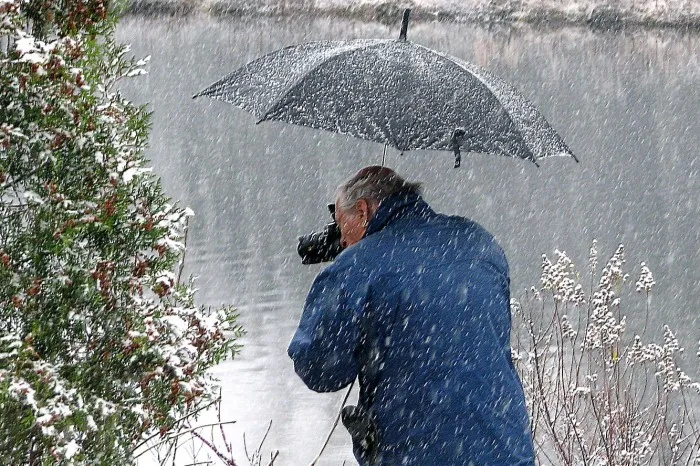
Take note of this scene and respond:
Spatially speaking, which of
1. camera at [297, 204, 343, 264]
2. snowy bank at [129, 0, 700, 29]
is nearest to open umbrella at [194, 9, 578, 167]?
camera at [297, 204, 343, 264]

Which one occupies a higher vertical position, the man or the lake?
the man

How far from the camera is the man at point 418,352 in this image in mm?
2422

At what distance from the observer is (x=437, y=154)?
1584 centimetres

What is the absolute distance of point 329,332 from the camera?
2.41 meters

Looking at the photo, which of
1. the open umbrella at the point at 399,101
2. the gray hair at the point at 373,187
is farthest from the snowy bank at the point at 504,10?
the gray hair at the point at 373,187

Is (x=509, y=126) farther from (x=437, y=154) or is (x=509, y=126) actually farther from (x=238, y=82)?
(x=437, y=154)

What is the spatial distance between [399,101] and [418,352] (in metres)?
0.76

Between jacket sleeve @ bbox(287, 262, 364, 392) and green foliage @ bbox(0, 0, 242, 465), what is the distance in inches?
10.6

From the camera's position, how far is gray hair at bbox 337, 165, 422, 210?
2631 mm

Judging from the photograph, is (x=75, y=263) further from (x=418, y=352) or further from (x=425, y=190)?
(x=425, y=190)

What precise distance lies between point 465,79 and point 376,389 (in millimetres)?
974

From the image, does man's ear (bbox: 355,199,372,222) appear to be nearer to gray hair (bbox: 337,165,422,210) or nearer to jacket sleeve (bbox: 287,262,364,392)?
gray hair (bbox: 337,165,422,210)

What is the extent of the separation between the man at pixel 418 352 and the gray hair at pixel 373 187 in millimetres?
158

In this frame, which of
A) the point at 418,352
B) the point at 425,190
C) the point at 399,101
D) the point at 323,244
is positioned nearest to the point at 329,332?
the point at 418,352
